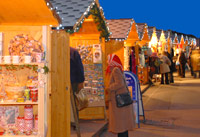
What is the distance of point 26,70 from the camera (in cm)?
607

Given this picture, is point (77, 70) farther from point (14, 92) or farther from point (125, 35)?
point (125, 35)

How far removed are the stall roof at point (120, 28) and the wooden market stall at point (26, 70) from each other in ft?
31.5

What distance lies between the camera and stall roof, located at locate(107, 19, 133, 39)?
15883 millimetres

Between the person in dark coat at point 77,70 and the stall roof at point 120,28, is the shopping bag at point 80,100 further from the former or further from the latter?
the stall roof at point 120,28

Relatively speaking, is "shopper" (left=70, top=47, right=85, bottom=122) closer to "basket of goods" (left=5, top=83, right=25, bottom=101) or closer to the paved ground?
the paved ground

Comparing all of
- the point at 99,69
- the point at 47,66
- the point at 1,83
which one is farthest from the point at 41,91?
the point at 99,69

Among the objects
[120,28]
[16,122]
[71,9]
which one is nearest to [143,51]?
[120,28]

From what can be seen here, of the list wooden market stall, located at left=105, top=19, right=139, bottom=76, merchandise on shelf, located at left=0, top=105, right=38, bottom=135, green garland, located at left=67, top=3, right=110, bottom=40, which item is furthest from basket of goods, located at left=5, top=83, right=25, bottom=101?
wooden market stall, located at left=105, top=19, right=139, bottom=76

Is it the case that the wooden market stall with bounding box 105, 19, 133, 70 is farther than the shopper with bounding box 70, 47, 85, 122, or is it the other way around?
the wooden market stall with bounding box 105, 19, 133, 70

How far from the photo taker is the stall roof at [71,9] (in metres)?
8.52

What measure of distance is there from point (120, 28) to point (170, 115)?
6.31 m

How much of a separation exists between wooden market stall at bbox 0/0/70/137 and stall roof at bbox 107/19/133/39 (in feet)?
31.5

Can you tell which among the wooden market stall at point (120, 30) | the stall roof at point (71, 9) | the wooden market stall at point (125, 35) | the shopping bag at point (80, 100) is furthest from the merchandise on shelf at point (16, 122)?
the wooden market stall at point (125, 35)

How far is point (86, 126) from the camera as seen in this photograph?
9086 millimetres
